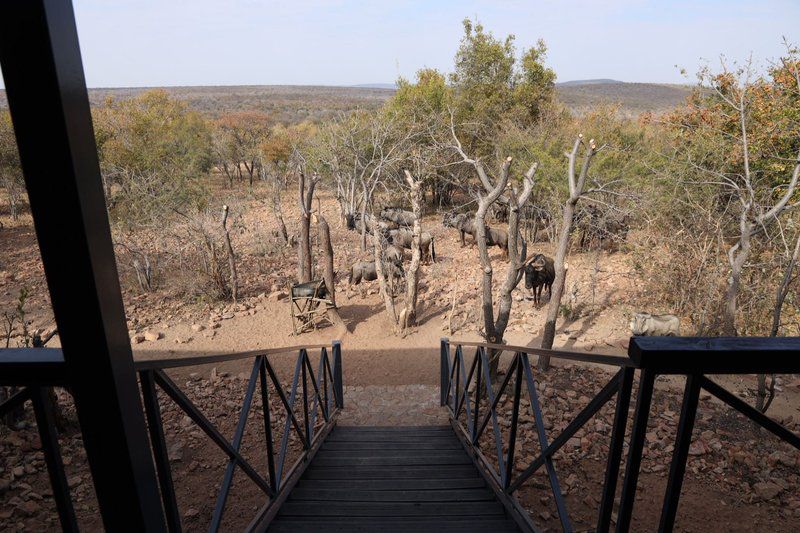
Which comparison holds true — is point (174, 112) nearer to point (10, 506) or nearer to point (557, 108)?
point (557, 108)

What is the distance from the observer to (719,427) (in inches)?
219

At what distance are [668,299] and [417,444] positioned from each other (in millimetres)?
8310

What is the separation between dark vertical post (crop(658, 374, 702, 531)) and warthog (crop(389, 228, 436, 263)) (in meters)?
12.5

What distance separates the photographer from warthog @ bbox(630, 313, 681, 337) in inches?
313

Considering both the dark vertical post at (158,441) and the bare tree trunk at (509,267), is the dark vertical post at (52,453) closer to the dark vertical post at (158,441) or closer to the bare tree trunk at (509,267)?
the dark vertical post at (158,441)

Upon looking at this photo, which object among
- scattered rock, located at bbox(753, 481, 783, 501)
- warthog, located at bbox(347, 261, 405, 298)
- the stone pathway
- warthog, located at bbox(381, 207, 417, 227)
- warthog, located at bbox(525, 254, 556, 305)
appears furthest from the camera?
warthog, located at bbox(381, 207, 417, 227)

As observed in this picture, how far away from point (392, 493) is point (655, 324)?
275 inches

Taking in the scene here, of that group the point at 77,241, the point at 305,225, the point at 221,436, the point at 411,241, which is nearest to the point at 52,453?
the point at 77,241

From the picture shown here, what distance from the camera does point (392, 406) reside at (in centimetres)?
692

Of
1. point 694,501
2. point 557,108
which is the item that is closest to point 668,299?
point 694,501

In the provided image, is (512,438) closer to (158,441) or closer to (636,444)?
(636,444)

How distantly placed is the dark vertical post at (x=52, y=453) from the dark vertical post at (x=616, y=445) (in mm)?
1420

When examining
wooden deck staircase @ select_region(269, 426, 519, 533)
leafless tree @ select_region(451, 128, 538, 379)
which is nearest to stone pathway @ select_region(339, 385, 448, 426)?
leafless tree @ select_region(451, 128, 538, 379)

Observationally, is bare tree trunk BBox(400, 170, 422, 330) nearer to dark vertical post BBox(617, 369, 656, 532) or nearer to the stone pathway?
the stone pathway
